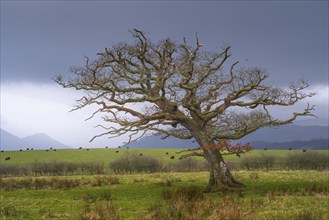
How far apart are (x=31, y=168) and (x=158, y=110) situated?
125 feet

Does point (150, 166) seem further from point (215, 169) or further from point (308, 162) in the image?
point (215, 169)

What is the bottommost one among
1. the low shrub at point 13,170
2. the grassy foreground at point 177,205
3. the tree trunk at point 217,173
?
the grassy foreground at point 177,205

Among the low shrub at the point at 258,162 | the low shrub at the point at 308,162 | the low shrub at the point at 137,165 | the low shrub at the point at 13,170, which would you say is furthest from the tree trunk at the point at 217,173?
the low shrub at the point at 13,170

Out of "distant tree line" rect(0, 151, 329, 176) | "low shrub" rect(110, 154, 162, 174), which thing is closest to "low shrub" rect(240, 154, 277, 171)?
"distant tree line" rect(0, 151, 329, 176)

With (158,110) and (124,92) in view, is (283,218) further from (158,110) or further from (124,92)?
(124,92)

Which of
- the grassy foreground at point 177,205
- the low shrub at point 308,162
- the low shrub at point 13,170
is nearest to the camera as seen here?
the grassy foreground at point 177,205

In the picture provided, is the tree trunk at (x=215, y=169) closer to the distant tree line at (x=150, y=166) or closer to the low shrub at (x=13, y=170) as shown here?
the distant tree line at (x=150, y=166)

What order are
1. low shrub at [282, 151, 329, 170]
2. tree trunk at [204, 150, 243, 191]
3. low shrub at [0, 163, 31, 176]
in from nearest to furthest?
tree trunk at [204, 150, 243, 191] → low shrub at [282, 151, 329, 170] → low shrub at [0, 163, 31, 176]

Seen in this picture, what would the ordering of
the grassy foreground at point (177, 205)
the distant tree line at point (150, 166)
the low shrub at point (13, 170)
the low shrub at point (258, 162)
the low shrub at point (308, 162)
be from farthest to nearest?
1. the low shrub at point (258, 162)
2. the low shrub at point (13, 170)
3. the low shrub at point (308, 162)
4. the distant tree line at point (150, 166)
5. the grassy foreground at point (177, 205)

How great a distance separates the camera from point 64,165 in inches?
2343

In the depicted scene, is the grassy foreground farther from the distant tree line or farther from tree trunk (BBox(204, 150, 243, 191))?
the distant tree line

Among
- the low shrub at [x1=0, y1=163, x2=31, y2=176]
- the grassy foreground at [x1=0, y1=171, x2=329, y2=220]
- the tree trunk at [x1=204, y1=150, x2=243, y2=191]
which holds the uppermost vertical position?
the low shrub at [x1=0, y1=163, x2=31, y2=176]

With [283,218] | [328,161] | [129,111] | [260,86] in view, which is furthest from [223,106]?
[328,161]

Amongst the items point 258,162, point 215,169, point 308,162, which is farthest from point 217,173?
point 308,162
